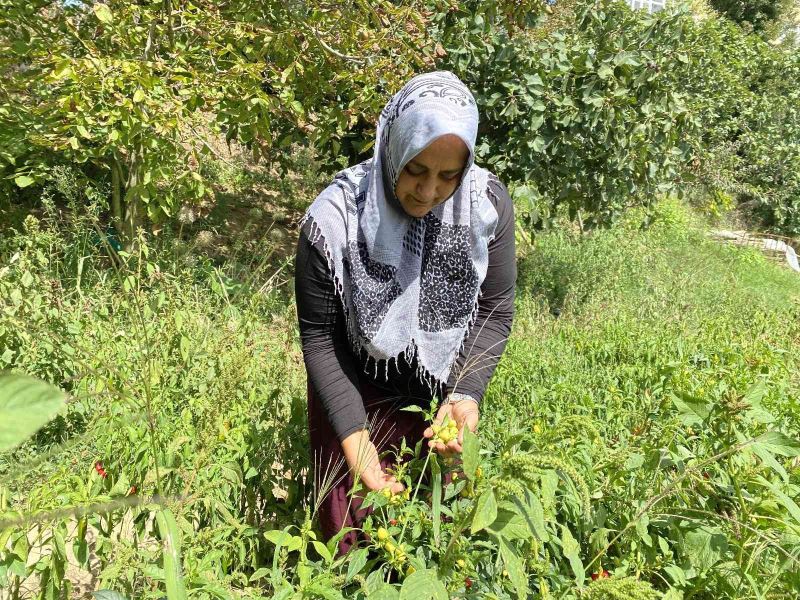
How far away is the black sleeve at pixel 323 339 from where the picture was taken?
4.85ft

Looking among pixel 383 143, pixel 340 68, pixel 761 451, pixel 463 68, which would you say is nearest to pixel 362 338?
pixel 383 143

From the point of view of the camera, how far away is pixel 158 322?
2336mm

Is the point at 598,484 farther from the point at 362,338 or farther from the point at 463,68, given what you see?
the point at 463,68

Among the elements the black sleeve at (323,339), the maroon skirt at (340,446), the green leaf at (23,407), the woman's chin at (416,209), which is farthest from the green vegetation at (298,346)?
the woman's chin at (416,209)

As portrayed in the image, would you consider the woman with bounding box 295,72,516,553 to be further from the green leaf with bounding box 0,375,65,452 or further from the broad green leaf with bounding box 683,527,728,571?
Result: the green leaf with bounding box 0,375,65,452

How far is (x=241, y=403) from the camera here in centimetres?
187

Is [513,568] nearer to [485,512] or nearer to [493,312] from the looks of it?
[485,512]

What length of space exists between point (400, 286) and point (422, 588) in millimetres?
835

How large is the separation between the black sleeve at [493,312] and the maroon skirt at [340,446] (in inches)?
7.1

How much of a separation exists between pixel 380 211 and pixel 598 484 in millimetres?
901

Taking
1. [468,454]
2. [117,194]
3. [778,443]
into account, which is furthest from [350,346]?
[117,194]

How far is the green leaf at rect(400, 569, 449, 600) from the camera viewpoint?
2.93ft

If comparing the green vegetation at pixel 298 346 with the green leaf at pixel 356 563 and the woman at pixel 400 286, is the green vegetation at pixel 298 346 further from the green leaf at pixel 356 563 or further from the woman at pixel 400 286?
the woman at pixel 400 286

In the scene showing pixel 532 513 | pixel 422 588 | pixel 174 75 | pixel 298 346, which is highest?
pixel 174 75
